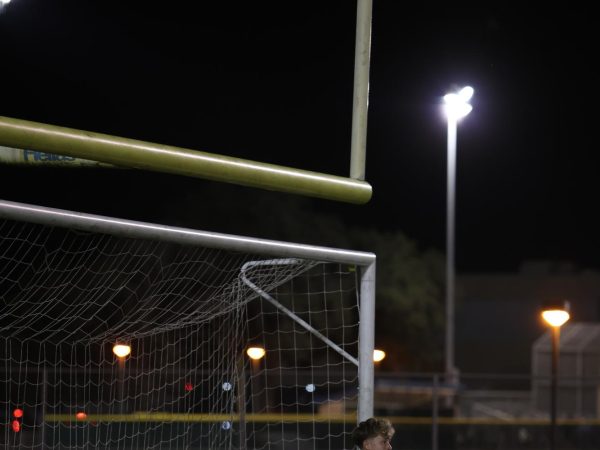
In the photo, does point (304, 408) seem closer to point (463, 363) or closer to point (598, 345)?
point (598, 345)

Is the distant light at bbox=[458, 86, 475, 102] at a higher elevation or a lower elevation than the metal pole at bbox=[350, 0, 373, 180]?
higher

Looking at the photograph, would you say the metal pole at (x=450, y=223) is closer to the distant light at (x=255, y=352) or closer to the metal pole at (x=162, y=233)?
the distant light at (x=255, y=352)

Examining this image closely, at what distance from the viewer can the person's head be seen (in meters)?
4.95

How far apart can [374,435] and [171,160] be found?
1.67 metres

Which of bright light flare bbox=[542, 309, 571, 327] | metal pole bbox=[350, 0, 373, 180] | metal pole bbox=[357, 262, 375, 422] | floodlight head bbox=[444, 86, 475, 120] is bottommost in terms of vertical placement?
metal pole bbox=[357, 262, 375, 422]

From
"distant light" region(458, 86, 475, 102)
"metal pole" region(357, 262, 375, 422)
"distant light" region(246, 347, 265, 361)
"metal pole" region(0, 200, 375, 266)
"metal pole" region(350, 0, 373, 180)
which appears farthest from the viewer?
"distant light" region(458, 86, 475, 102)

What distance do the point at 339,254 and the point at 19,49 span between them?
14040 mm

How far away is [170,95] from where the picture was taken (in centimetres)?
2489

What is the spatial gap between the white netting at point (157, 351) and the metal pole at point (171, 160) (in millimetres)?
664

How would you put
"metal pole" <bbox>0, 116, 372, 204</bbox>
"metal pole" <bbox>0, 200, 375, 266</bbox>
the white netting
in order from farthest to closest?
the white netting < "metal pole" <bbox>0, 200, 375, 266</bbox> < "metal pole" <bbox>0, 116, 372, 204</bbox>

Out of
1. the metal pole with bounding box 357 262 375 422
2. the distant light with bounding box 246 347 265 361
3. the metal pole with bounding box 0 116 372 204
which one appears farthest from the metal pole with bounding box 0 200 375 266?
the distant light with bounding box 246 347 265 361

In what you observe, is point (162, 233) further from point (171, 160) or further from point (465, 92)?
point (465, 92)

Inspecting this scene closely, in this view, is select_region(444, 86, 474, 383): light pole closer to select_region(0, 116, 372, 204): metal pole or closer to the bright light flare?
the bright light flare

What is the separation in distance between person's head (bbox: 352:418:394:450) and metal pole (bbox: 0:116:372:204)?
3.98 ft
